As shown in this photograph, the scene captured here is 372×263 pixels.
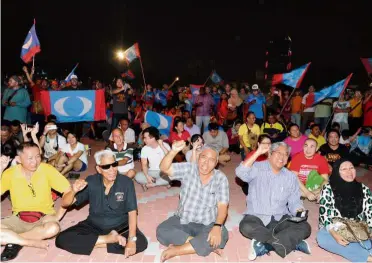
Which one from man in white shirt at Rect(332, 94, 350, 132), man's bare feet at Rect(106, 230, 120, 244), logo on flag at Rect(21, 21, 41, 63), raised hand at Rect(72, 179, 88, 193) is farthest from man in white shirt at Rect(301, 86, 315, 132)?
raised hand at Rect(72, 179, 88, 193)

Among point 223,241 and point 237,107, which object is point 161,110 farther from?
point 223,241

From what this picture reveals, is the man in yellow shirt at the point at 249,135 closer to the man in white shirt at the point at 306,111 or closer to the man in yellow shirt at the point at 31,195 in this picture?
the man in white shirt at the point at 306,111

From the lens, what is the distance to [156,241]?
4969 mm

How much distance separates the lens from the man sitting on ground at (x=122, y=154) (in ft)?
23.2

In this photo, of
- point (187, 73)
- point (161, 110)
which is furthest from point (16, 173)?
point (187, 73)

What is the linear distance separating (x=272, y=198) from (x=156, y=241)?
1.70m

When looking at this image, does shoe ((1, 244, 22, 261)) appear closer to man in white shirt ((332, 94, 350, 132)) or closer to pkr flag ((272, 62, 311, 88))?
pkr flag ((272, 62, 311, 88))

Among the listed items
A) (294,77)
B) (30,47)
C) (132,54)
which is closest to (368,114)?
(294,77)

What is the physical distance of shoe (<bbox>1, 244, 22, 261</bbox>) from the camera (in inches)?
167

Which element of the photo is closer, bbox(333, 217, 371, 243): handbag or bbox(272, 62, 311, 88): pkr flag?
bbox(333, 217, 371, 243): handbag

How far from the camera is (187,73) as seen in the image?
35312 mm

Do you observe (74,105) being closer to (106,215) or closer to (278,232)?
(106,215)

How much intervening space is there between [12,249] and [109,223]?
1.18 metres

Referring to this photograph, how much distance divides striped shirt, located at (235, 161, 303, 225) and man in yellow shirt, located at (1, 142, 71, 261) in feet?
8.16
